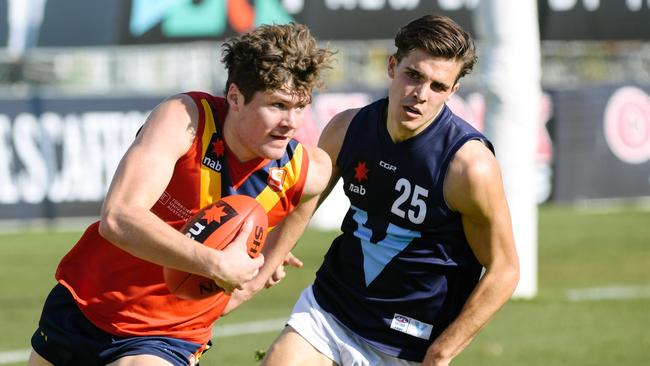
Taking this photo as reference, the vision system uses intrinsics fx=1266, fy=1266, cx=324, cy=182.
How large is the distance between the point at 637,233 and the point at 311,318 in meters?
11.8

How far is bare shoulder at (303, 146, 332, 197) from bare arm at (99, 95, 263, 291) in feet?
2.40

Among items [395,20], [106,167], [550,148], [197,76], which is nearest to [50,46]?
[106,167]

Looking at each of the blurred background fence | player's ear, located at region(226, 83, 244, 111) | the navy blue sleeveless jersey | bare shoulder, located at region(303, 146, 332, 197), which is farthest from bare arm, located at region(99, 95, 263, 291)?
the blurred background fence

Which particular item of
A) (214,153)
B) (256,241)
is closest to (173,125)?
(214,153)

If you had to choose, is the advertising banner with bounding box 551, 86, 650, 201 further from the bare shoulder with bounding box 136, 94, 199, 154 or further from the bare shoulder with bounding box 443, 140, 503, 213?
the bare shoulder with bounding box 136, 94, 199, 154

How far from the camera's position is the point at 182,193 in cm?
530

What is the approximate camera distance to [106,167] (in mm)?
17500

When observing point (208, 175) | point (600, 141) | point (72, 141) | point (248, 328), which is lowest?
point (600, 141)

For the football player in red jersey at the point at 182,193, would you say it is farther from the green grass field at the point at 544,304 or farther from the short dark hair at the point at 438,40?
the green grass field at the point at 544,304

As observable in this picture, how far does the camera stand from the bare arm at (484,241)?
5738mm

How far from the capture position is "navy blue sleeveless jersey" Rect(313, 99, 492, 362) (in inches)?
238

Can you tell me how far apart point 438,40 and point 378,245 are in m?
1.06

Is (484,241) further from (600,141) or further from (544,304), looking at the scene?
(600,141)

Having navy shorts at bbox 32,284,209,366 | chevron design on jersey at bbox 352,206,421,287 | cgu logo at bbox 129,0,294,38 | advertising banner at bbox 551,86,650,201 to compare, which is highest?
chevron design on jersey at bbox 352,206,421,287
